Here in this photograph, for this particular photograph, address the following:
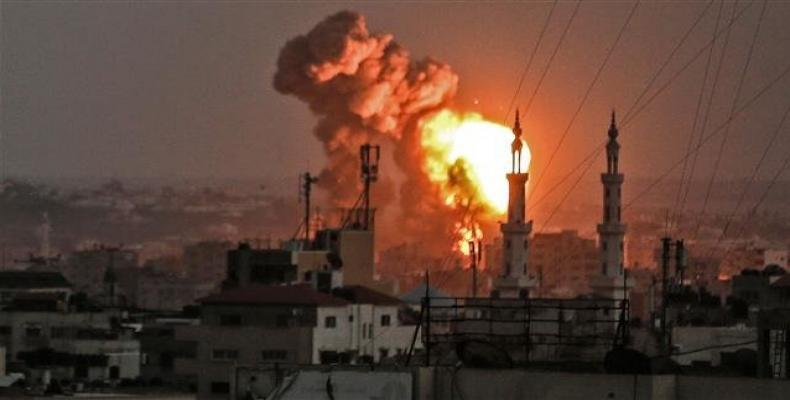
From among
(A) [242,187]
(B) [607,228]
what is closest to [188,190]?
(A) [242,187]

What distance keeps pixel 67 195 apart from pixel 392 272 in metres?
21.6

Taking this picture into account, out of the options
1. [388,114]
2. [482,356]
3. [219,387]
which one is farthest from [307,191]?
[482,356]

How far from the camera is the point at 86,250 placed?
472ft

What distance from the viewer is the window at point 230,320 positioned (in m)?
76.9

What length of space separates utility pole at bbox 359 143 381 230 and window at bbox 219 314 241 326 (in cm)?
3034

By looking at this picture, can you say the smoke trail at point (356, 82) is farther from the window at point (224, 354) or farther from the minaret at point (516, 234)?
Answer: the window at point (224, 354)

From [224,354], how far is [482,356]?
2056 inches

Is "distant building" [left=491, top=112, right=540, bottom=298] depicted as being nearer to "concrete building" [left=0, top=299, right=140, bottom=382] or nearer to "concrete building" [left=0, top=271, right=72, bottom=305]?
"concrete building" [left=0, top=271, right=72, bottom=305]

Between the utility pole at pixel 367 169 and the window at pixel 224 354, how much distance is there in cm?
3375

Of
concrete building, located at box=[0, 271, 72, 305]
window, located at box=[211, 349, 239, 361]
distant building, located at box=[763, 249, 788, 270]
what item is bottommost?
window, located at box=[211, 349, 239, 361]

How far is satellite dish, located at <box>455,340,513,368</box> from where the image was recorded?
2161 cm

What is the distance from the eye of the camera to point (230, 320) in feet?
254

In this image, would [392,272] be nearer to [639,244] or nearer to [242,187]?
[639,244]

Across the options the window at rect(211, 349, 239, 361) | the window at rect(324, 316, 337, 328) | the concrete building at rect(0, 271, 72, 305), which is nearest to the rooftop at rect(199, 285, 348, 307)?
the window at rect(324, 316, 337, 328)
